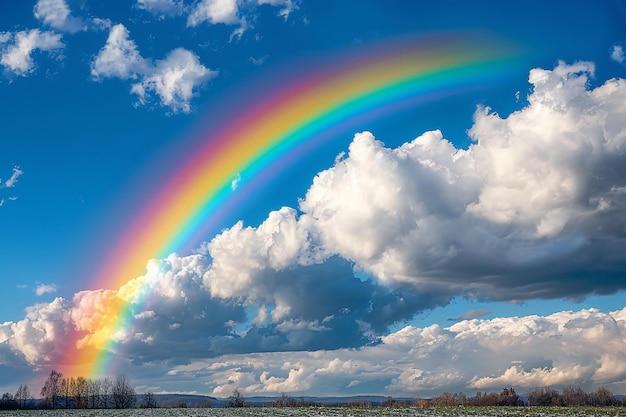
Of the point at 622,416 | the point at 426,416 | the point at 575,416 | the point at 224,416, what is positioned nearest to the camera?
the point at 622,416

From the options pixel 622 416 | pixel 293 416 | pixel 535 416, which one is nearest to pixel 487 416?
pixel 535 416

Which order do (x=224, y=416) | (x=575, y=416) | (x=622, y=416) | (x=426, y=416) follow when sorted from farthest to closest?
(x=224, y=416) < (x=426, y=416) < (x=575, y=416) < (x=622, y=416)

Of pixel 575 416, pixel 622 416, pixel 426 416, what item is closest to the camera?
pixel 622 416

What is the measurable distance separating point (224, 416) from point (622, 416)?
184 ft

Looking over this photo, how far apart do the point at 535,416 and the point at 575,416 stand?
551 centimetres

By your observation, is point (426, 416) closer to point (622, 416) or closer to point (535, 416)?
point (535, 416)

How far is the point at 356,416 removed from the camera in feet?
298

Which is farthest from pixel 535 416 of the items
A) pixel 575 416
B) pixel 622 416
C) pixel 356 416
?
pixel 356 416

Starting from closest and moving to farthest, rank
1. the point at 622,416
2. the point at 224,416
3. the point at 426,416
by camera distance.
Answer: the point at 622,416 → the point at 426,416 → the point at 224,416

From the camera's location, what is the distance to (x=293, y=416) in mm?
93188

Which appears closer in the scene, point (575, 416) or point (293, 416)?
point (575, 416)

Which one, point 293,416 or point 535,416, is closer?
point 535,416

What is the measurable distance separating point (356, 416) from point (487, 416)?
20.4 meters

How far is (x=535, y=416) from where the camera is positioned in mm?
82500
